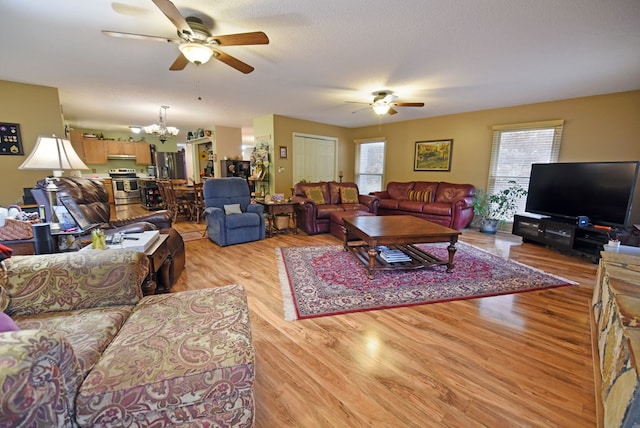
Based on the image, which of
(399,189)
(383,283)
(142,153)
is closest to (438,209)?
(399,189)

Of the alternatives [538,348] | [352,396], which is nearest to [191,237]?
[352,396]

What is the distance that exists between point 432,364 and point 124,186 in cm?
935

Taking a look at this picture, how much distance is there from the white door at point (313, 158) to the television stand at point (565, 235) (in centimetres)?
448

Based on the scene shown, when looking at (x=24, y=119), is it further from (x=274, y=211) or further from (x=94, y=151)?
(x=94, y=151)

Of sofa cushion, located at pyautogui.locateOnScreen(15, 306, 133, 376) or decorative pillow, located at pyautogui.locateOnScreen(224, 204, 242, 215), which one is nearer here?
sofa cushion, located at pyautogui.locateOnScreen(15, 306, 133, 376)

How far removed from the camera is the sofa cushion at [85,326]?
1056mm

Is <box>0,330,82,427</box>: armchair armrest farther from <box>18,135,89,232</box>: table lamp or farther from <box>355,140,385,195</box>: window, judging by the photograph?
<box>355,140,385,195</box>: window

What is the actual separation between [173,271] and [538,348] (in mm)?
3123

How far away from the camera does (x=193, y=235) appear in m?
4.74

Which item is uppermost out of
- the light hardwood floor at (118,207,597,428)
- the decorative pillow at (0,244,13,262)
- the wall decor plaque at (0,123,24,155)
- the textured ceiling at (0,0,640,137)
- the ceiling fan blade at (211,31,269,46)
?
the textured ceiling at (0,0,640,137)

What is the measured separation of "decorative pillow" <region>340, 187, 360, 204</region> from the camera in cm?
538

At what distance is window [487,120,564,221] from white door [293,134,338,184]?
12.4ft

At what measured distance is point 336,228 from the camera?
4582 mm

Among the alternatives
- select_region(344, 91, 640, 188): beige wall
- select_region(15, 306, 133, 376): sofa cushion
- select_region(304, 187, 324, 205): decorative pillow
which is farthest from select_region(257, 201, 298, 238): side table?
select_region(344, 91, 640, 188): beige wall
